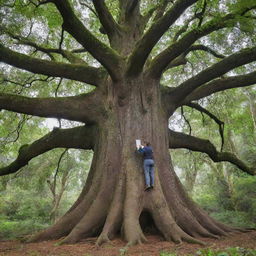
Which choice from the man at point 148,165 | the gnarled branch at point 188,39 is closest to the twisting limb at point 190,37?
the gnarled branch at point 188,39

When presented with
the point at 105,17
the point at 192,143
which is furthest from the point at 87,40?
the point at 192,143

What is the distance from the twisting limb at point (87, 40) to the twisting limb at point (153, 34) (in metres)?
0.43

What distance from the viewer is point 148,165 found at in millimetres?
6027

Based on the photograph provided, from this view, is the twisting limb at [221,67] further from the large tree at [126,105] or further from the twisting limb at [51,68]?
the twisting limb at [51,68]

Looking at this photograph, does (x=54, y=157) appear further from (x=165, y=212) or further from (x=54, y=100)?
(x=165, y=212)

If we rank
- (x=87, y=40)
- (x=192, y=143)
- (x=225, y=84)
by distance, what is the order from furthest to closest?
(x=192, y=143)
(x=225, y=84)
(x=87, y=40)

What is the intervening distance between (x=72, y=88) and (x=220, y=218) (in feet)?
30.7

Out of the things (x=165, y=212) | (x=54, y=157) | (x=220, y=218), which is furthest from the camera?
(x=54, y=157)

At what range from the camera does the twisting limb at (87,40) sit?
5085mm

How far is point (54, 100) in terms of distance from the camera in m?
7.23

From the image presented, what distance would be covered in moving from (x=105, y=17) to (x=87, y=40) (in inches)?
101

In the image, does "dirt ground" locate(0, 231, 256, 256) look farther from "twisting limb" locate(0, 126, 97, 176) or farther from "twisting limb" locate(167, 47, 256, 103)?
"twisting limb" locate(167, 47, 256, 103)

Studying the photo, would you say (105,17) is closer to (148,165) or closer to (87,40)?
(87,40)

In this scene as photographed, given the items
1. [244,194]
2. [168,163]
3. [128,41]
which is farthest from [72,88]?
[244,194]
